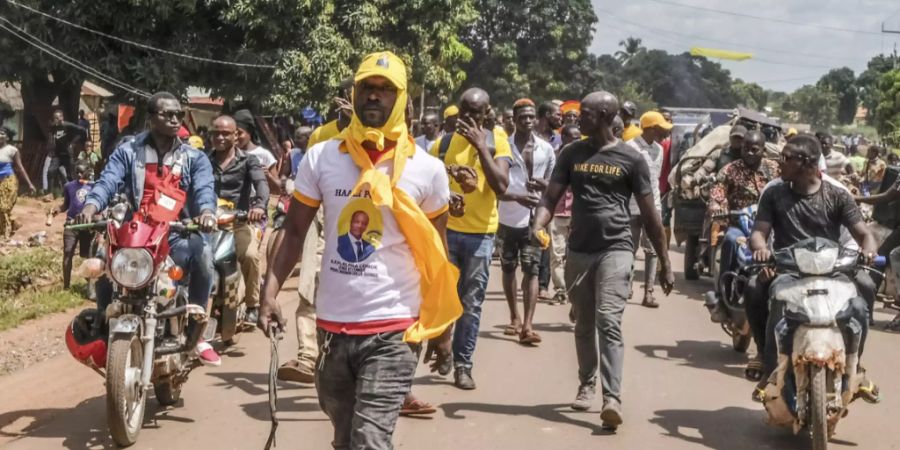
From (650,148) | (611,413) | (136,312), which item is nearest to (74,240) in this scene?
(650,148)

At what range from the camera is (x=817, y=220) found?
6848 millimetres

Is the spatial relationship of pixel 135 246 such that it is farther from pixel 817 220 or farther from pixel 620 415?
pixel 817 220

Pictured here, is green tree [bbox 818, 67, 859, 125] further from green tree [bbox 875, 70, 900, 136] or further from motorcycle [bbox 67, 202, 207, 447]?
motorcycle [bbox 67, 202, 207, 447]

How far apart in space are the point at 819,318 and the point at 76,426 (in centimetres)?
416

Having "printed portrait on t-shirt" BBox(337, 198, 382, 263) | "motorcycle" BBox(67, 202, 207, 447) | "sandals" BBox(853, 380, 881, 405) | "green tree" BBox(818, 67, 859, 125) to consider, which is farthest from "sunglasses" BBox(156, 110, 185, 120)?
"green tree" BBox(818, 67, 859, 125)

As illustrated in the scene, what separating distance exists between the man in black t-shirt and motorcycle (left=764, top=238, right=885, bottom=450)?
90 cm

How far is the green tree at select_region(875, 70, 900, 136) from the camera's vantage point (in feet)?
Result: 135

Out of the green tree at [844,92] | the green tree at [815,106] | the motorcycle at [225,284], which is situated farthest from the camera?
the green tree at [844,92]

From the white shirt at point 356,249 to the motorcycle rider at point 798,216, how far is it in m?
2.79

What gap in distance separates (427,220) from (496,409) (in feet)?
10.2

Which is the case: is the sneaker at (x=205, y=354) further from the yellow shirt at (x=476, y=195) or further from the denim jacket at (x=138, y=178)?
the yellow shirt at (x=476, y=195)

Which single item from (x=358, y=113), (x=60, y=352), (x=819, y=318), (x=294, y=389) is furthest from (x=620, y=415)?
(x=60, y=352)

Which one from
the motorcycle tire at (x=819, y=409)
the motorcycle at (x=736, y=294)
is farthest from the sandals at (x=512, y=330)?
the motorcycle tire at (x=819, y=409)

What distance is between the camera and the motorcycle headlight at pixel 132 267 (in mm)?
6355
